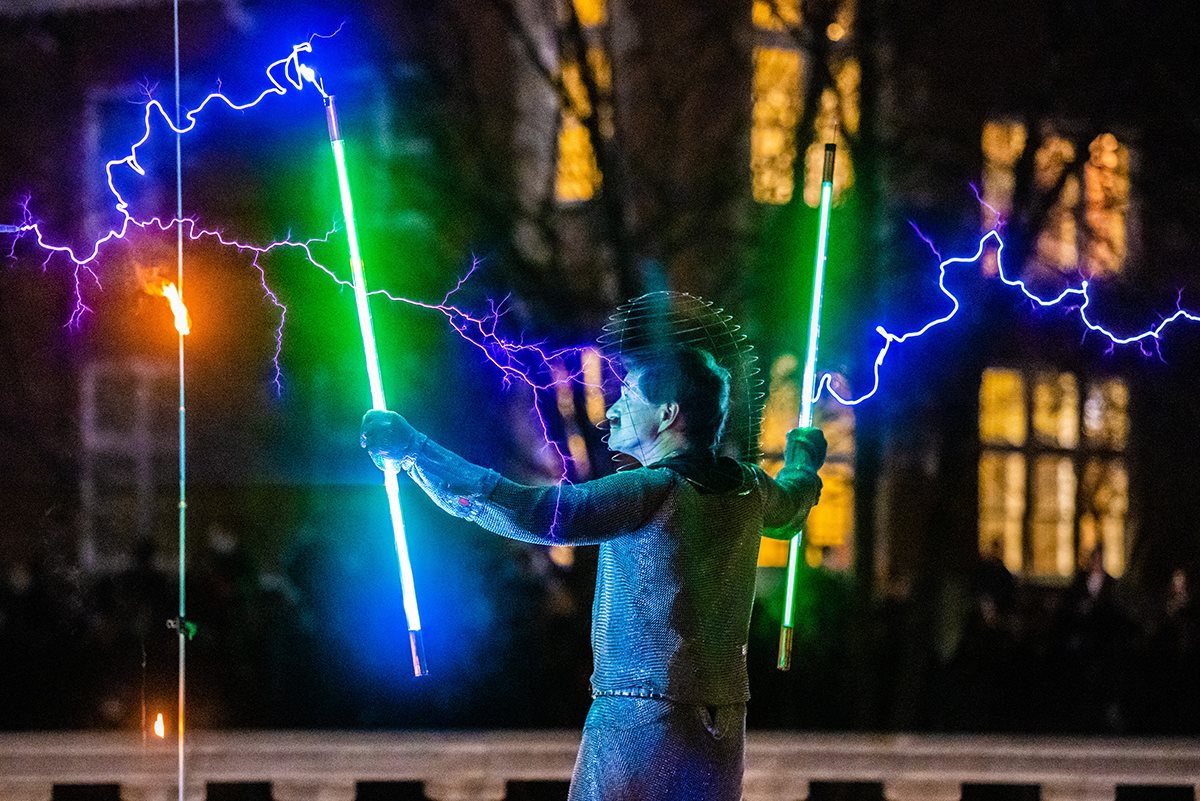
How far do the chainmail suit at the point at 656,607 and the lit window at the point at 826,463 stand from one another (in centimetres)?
439

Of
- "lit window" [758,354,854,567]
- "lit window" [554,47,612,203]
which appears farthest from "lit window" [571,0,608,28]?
"lit window" [758,354,854,567]

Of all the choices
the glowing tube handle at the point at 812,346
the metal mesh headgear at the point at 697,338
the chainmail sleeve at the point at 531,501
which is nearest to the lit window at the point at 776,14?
the glowing tube handle at the point at 812,346

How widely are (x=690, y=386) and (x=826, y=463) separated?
688cm

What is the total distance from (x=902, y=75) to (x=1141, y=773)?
4759mm

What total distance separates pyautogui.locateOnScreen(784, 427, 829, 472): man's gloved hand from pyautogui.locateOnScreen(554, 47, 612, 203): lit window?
459 cm

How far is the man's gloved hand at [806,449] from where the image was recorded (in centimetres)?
305

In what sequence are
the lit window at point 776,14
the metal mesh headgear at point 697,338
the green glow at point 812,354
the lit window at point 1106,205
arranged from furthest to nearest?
the lit window at point 1106,205 → the lit window at point 776,14 → the green glow at point 812,354 → the metal mesh headgear at point 697,338

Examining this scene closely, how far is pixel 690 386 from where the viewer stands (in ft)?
8.41

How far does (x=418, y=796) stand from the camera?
493cm

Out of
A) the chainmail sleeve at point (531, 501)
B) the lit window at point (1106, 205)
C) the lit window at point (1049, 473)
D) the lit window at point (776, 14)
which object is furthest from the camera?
the lit window at point (1049, 473)

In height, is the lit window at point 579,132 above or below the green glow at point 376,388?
above

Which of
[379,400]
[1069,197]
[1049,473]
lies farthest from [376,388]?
[1049,473]

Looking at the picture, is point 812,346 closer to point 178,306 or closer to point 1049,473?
point 178,306

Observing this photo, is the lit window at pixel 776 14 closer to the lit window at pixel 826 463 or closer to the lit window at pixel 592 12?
the lit window at pixel 592 12
